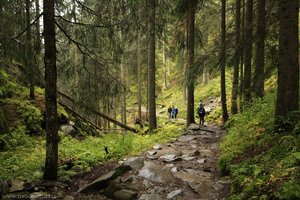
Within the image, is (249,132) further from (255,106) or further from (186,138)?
(186,138)

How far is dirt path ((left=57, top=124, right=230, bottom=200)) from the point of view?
712 cm

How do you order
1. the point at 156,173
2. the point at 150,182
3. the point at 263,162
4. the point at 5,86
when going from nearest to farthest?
the point at 263,162
the point at 150,182
the point at 156,173
the point at 5,86

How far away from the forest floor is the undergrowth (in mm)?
631

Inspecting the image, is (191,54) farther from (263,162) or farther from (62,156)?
(263,162)

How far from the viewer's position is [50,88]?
793 centimetres

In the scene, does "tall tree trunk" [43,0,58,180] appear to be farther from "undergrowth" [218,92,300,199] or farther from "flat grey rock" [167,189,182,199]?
"undergrowth" [218,92,300,199]

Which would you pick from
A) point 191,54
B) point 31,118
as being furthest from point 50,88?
point 191,54

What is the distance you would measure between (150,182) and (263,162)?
2847 mm

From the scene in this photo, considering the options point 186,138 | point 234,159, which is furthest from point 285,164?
point 186,138

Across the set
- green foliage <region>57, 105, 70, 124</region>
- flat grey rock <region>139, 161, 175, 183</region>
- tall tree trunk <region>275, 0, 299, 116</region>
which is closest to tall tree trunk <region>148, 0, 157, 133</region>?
green foliage <region>57, 105, 70, 124</region>

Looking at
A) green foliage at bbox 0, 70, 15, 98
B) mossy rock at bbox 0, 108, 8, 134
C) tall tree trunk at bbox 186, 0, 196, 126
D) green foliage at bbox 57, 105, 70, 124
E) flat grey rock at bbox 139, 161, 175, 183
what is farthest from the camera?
green foliage at bbox 57, 105, 70, 124

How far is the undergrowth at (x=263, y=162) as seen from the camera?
16.9ft

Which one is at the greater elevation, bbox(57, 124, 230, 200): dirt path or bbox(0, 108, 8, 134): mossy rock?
bbox(0, 108, 8, 134): mossy rock

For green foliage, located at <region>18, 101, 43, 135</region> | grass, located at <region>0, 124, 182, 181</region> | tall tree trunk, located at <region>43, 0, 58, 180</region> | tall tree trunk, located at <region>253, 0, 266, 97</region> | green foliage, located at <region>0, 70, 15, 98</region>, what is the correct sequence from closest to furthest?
1. tall tree trunk, located at <region>43, 0, 58, 180</region>
2. grass, located at <region>0, 124, 182, 181</region>
3. tall tree trunk, located at <region>253, 0, 266, 97</region>
4. green foliage, located at <region>18, 101, 43, 135</region>
5. green foliage, located at <region>0, 70, 15, 98</region>
